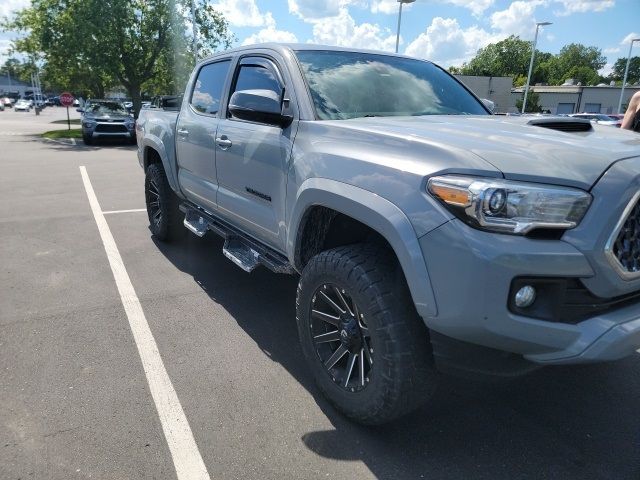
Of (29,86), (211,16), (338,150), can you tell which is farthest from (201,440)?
(29,86)

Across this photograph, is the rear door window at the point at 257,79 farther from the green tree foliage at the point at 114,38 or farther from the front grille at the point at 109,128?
the green tree foliage at the point at 114,38

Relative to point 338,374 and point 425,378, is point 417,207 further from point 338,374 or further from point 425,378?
point 338,374

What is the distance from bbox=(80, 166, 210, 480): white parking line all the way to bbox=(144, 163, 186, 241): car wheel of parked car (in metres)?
0.94

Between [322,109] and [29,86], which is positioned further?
[29,86]

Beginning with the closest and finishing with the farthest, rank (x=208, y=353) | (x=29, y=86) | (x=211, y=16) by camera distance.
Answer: (x=208, y=353) → (x=211, y=16) → (x=29, y=86)

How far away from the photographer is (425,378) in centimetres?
221

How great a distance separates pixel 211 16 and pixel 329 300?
25262 millimetres

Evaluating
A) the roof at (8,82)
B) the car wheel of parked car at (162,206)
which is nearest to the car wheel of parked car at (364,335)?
the car wheel of parked car at (162,206)

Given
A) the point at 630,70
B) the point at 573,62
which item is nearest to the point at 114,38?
the point at 573,62

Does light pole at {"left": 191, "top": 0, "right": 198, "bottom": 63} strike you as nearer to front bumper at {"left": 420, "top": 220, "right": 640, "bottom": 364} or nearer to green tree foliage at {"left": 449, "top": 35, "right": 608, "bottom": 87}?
front bumper at {"left": 420, "top": 220, "right": 640, "bottom": 364}

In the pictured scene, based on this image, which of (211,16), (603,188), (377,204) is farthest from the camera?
(211,16)

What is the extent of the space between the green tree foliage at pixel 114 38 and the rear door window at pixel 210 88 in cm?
1863

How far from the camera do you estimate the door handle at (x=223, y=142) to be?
11.9 feet

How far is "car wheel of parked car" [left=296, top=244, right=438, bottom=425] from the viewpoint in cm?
218
